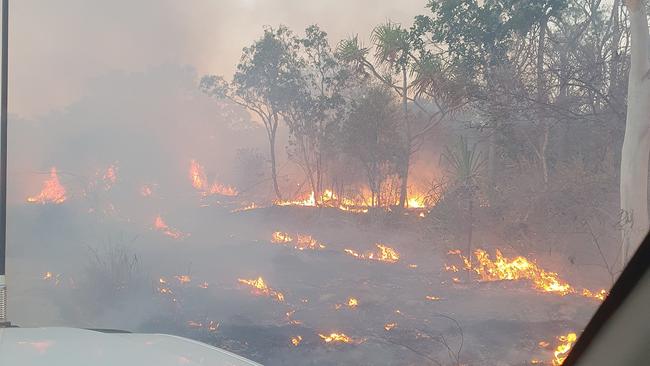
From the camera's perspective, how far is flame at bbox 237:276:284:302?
595 cm

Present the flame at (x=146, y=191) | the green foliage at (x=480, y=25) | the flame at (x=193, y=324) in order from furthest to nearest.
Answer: the flame at (x=146, y=191) → the flame at (x=193, y=324) → the green foliage at (x=480, y=25)

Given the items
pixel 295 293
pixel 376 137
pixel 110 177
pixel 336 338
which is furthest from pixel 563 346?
pixel 110 177

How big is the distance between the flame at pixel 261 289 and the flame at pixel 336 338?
699 mm

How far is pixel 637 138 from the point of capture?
5066mm

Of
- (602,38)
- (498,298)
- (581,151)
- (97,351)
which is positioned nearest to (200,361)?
(97,351)

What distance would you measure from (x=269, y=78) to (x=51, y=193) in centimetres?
269

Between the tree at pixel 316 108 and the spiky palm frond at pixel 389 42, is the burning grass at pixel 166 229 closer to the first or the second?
the tree at pixel 316 108

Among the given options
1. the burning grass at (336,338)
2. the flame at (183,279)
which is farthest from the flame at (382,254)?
the flame at (183,279)

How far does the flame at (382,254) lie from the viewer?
597cm

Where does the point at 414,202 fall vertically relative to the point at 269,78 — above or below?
below

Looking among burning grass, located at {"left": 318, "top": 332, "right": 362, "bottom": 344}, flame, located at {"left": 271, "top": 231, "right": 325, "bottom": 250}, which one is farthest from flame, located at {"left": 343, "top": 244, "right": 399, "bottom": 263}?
burning grass, located at {"left": 318, "top": 332, "right": 362, "bottom": 344}

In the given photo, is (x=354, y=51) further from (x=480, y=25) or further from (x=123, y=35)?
(x=123, y=35)

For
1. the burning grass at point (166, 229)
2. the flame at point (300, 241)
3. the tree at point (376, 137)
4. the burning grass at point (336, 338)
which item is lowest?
the burning grass at point (336, 338)

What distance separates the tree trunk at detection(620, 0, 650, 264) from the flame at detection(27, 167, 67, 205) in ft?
18.4
